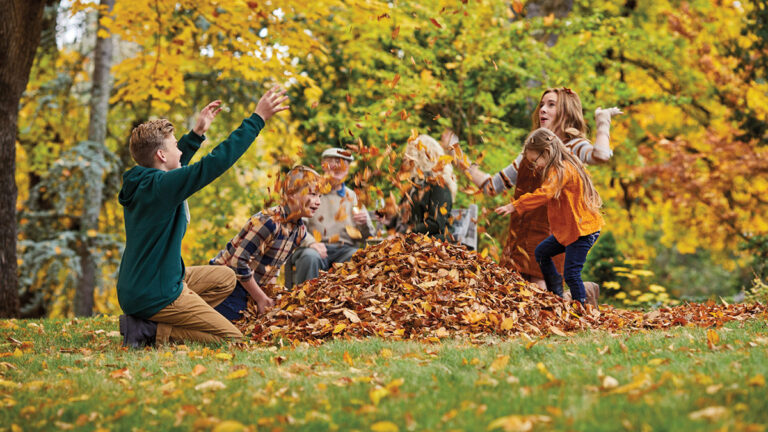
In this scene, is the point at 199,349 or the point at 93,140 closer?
the point at 199,349

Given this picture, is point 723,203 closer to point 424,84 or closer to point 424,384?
point 424,84

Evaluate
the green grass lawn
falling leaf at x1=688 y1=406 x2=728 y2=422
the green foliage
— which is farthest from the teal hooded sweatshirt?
the green foliage

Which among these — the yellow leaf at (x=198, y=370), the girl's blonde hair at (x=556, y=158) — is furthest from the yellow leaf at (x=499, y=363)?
the girl's blonde hair at (x=556, y=158)

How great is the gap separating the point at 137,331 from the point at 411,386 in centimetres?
250

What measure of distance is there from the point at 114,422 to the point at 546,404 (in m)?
1.74

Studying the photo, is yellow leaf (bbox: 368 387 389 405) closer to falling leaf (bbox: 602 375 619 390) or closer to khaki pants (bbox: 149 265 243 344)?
falling leaf (bbox: 602 375 619 390)

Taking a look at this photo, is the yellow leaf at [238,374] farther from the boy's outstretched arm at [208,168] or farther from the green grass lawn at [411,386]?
the boy's outstretched arm at [208,168]

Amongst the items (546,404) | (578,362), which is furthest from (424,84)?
(546,404)

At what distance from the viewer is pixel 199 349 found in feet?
14.3

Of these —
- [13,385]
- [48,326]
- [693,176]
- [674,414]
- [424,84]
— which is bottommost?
[48,326]

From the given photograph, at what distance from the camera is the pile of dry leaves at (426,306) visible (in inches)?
179

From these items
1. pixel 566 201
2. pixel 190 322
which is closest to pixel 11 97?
pixel 190 322

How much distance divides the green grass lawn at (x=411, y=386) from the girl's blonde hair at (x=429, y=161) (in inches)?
92.1

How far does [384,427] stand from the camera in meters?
2.26
